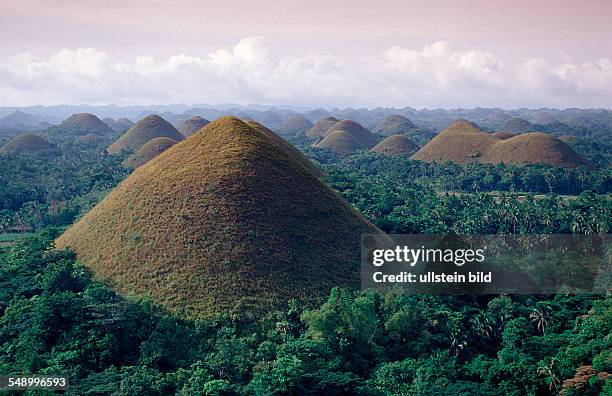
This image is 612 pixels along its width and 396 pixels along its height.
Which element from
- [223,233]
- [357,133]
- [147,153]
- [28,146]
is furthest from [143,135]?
[223,233]

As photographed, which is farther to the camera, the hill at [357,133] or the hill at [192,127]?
the hill at [192,127]

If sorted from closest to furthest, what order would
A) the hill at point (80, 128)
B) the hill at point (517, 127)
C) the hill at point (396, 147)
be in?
the hill at point (396, 147), the hill at point (80, 128), the hill at point (517, 127)

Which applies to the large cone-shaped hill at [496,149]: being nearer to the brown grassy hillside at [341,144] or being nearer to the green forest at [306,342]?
the brown grassy hillside at [341,144]

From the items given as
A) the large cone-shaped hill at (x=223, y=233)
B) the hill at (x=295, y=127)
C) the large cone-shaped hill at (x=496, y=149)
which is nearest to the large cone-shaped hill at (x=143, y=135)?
the large cone-shaped hill at (x=496, y=149)

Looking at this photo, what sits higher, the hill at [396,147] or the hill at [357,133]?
the hill at [357,133]

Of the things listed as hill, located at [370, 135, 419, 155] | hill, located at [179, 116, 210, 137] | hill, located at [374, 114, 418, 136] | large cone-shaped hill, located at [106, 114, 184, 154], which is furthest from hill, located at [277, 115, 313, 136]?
hill, located at [370, 135, 419, 155]

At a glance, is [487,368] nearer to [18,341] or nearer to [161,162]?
[18,341]

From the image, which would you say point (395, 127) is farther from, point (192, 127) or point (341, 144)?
point (192, 127)

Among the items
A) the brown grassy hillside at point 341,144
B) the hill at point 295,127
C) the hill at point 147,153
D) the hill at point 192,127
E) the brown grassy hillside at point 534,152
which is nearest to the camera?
the hill at point 147,153
